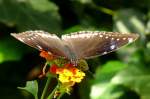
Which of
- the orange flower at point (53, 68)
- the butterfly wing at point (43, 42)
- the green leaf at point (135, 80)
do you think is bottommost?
the orange flower at point (53, 68)

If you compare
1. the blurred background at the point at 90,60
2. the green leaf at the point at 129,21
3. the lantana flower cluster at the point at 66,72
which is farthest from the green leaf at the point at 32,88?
the green leaf at the point at 129,21

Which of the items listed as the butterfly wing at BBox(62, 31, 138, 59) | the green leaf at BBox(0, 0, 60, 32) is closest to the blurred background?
the green leaf at BBox(0, 0, 60, 32)

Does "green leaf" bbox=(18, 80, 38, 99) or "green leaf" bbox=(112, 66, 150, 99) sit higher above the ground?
"green leaf" bbox=(112, 66, 150, 99)

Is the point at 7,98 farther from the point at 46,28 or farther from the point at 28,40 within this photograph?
the point at 28,40

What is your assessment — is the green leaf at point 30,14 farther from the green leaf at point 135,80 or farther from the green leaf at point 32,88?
the green leaf at point 32,88

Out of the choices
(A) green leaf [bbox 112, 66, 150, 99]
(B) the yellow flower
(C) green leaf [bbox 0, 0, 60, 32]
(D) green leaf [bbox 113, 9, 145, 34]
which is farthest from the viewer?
(D) green leaf [bbox 113, 9, 145, 34]

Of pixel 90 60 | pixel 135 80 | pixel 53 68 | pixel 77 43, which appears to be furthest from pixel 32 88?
pixel 90 60

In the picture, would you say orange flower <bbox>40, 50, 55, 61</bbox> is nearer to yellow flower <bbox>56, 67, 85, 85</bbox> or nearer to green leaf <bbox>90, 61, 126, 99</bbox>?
yellow flower <bbox>56, 67, 85, 85</bbox>
